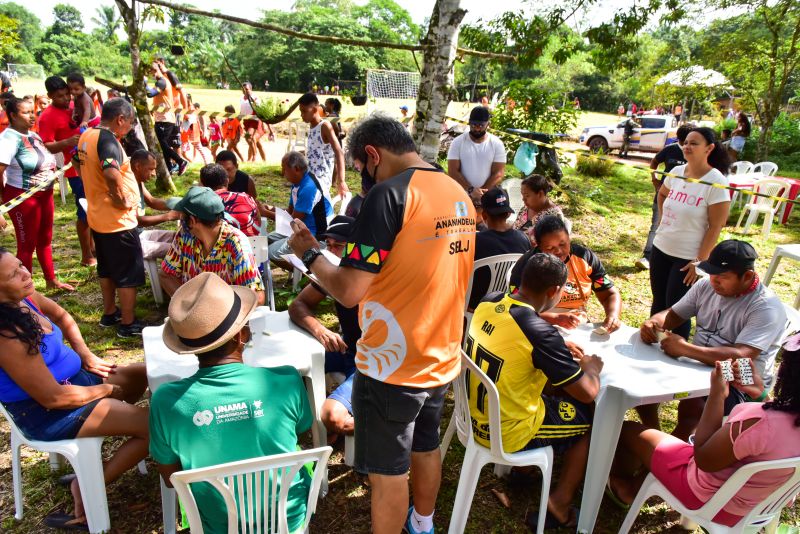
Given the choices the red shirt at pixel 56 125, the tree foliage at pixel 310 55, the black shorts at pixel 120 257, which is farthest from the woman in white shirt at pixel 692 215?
the tree foliage at pixel 310 55

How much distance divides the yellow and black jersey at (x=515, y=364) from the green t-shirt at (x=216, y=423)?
0.92 metres

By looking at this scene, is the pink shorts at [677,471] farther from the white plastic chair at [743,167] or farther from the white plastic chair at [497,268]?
the white plastic chair at [743,167]

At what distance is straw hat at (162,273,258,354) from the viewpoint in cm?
185

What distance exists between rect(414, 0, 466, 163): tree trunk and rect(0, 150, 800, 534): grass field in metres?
1.88

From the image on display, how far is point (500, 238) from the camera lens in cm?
366

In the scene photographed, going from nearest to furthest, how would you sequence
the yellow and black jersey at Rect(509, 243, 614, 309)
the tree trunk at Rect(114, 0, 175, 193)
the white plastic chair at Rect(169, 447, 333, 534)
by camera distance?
the white plastic chair at Rect(169, 447, 333, 534), the yellow and black jersey at Rect(509, 243, 614, 309), the tree trunk at Rect(114, 0, 175, 193)

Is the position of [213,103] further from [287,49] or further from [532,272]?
[532,272]

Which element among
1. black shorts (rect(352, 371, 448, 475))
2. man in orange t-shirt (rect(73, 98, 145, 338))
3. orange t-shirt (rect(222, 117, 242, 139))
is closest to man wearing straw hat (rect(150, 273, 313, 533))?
black shorts (rect(352, 371, 448, 475))

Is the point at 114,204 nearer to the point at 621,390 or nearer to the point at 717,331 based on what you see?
the point at 621,390

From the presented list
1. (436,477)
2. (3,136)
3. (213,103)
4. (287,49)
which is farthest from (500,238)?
(287,49)

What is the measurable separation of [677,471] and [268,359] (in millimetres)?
1944

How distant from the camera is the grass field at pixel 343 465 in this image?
8.59 ft

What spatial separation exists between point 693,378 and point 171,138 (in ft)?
29.1

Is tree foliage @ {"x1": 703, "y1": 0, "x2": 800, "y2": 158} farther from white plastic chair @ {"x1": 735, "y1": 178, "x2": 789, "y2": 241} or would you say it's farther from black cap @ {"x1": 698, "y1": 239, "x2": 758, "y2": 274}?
black cap @ {"x1": 698, "y1": 239, "x2": 758, "y2": 274}
